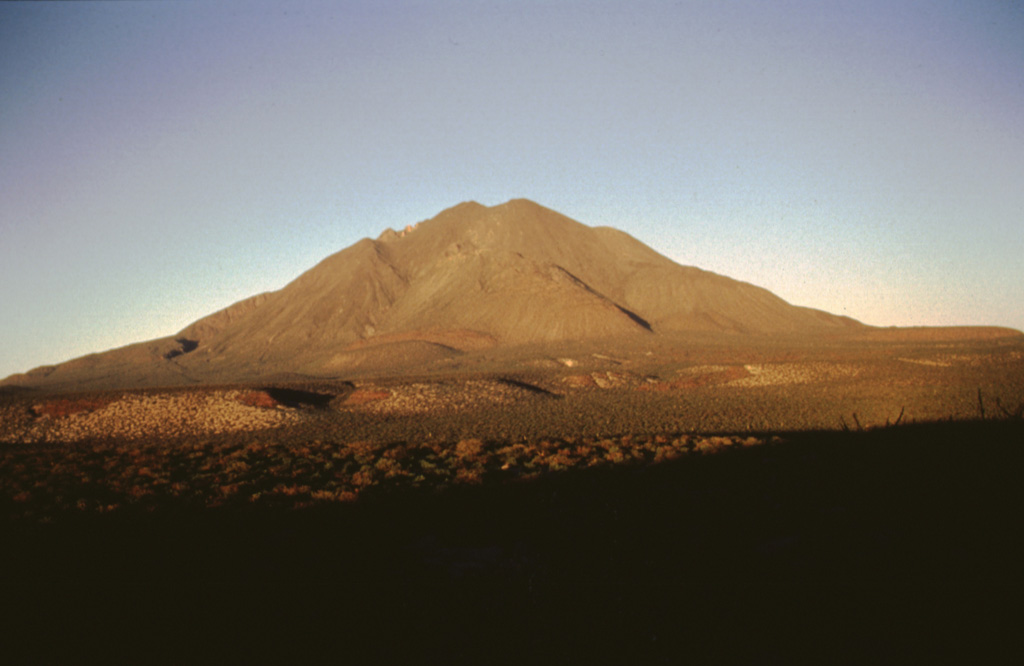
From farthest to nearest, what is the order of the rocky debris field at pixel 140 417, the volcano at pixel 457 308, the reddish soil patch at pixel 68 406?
the volcano at pixel 457 308 → the reddish soil patch at pixel 68 406 → the rocky debris field at pixel 140 417

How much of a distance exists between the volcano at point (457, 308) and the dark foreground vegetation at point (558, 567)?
60.2 meters

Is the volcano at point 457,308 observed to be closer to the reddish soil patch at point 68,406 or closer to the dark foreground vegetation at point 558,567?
the reddish soil patch at point 68,406

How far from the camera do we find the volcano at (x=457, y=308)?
8581 centimetres

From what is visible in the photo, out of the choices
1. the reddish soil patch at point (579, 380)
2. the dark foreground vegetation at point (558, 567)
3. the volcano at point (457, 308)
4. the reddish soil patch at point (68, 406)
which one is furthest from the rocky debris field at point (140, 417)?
the volcano at point (457, 308)

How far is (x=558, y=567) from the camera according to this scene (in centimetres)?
634

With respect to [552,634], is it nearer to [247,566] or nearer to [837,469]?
[247,566]

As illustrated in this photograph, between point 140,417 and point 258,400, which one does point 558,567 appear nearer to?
point 258,400

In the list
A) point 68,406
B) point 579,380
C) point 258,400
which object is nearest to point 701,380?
point 579,380

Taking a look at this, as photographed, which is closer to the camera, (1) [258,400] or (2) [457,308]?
(1) [258,400]

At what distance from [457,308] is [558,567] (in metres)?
99.3

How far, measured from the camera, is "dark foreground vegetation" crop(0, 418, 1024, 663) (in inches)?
174

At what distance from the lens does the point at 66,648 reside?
5035 millimetres

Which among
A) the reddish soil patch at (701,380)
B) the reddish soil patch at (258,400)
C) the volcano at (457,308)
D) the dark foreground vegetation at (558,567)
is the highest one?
the volcano at (457,308)

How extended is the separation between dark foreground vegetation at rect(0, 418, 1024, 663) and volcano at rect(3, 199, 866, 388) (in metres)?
60.2
